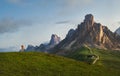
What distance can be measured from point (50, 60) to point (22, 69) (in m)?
9.97

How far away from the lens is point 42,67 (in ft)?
188

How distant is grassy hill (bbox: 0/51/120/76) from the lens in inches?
2100

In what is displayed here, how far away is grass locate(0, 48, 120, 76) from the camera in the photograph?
53344mm

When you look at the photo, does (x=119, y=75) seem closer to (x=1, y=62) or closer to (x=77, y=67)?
(x=77, y=67)

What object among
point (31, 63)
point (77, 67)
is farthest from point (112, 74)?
point (31, 63)

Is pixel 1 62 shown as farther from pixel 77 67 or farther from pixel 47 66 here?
pixel 77 67

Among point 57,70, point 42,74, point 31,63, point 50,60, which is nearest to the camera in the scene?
point 42,74

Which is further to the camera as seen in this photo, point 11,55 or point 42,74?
point 11,55

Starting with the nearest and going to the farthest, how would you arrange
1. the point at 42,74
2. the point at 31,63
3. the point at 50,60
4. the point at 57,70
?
the point at 42,74 → the point at 57,70 → the point at 31,63 → the point at 50,60

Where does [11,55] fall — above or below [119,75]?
above

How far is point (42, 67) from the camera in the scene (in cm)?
5728

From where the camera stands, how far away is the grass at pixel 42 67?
2100 inches

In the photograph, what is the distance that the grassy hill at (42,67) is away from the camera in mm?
53344

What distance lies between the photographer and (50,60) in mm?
63562
